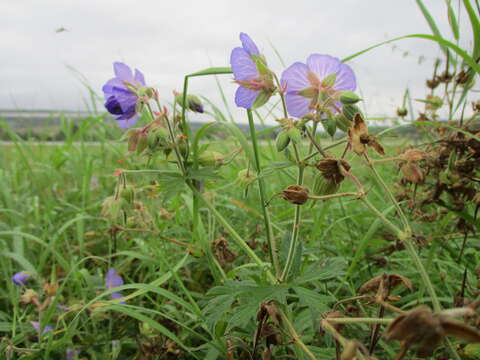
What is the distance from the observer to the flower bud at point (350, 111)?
72 cm

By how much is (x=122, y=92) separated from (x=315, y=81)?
1.49 ft

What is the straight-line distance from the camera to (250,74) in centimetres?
82

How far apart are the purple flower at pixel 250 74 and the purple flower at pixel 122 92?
0.91 feet

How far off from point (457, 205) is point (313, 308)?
651 mm

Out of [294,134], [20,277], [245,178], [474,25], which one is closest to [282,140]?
[294,134]

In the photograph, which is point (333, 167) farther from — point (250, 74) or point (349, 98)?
point (250, 74)

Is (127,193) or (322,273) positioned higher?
(127,193)

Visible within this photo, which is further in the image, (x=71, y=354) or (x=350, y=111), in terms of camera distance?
(x=71, y=354)

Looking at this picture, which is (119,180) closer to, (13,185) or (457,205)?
(457,205)

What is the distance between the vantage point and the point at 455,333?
0.37 metres

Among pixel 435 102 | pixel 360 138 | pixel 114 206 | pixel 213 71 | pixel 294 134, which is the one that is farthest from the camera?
pixel 435 102

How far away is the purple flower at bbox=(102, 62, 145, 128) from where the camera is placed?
3.06 ft

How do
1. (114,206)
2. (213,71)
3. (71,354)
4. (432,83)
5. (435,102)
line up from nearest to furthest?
(213,71)
(114,206)
(71,354)
(435,102)
(432,83)

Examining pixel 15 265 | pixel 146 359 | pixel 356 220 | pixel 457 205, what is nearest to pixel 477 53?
pixel 457 205
